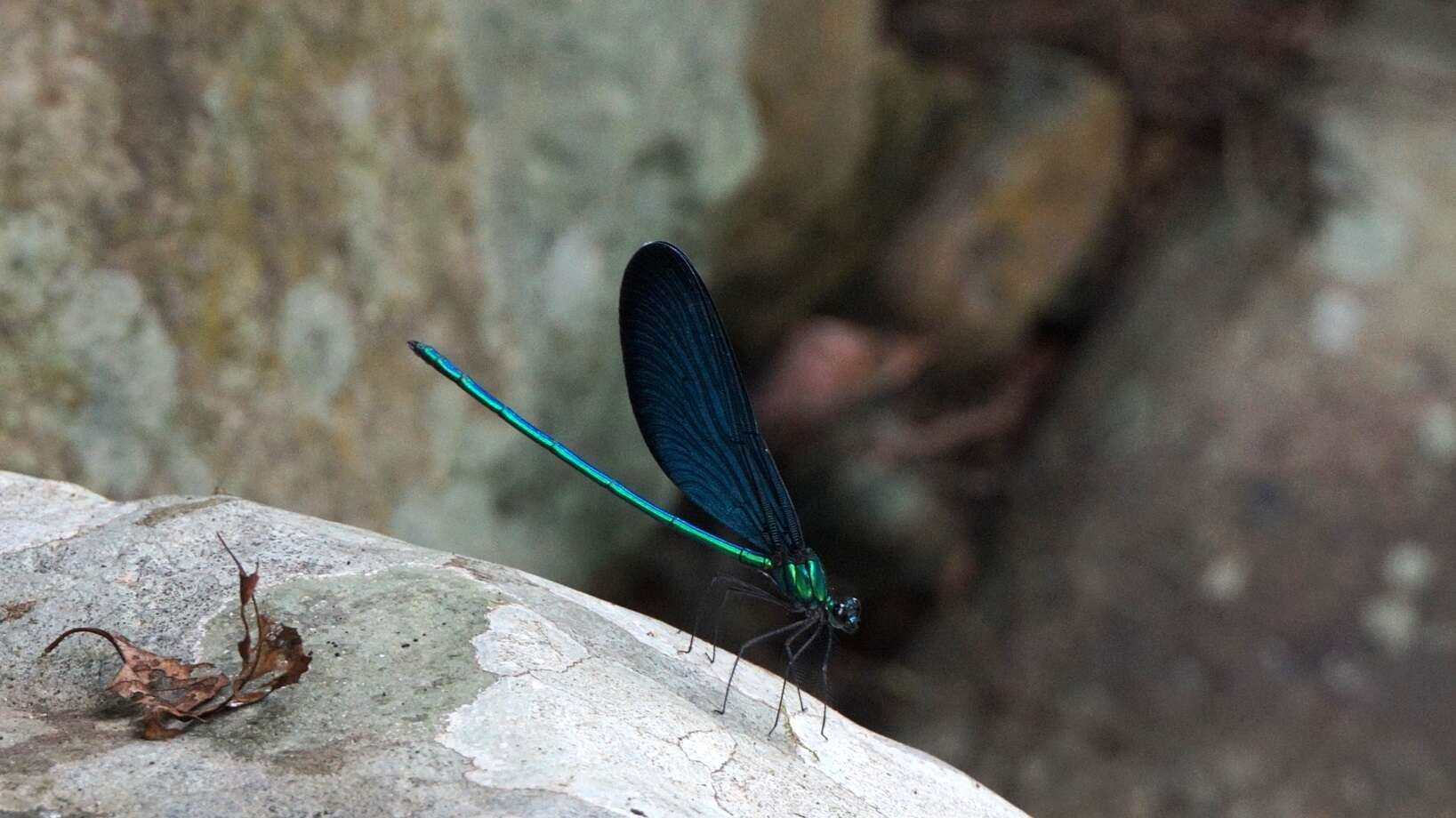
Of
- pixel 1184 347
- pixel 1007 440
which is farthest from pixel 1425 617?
pixel 1007 440

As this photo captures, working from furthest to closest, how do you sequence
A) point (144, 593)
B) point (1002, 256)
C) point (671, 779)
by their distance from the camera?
1. point (1002, 256)
2. point (144, 593)
3. point (671, 779)

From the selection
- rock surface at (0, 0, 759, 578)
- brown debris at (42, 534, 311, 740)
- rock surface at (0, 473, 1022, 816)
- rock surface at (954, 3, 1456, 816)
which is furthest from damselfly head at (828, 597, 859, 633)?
rock surface at (954, 3, 1456, 816)

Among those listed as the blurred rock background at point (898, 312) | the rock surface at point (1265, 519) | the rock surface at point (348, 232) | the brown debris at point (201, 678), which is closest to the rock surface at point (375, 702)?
the brown debris at point (201, 678)

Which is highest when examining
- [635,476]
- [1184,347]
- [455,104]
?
[1184,347]

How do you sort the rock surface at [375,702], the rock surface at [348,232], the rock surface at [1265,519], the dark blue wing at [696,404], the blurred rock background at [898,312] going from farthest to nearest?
1. the rock surface at [1265,519]
2. the blurred rock background at [898,312]
3. the rock surface at [348,232]
4. the dark blue wing at [696,404]
5. the rock surface at [375,702]

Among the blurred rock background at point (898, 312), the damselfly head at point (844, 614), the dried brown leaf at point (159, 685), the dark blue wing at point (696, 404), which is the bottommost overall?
the dried brown leaf at point (159, 685)

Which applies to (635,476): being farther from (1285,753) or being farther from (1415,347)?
(1415,347)

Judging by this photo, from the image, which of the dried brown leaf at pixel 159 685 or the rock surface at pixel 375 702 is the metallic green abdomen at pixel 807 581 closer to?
the rock surface at pixel 375 702
